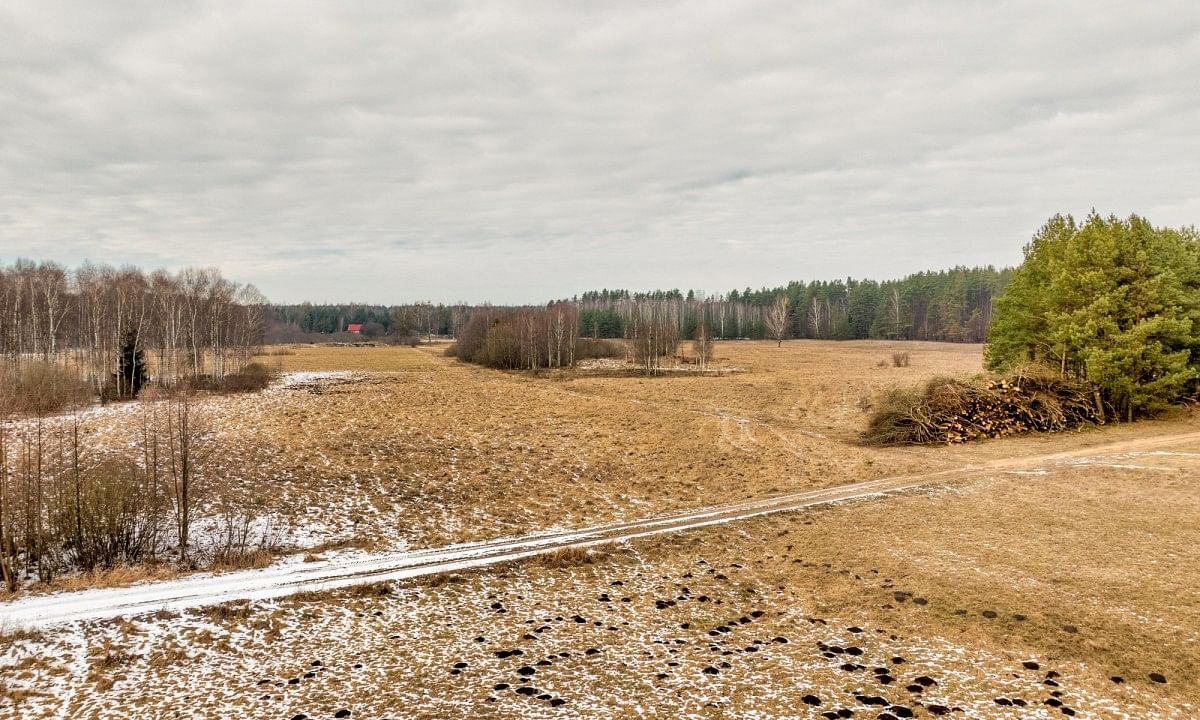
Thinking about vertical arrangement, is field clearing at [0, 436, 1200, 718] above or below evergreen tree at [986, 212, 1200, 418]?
below

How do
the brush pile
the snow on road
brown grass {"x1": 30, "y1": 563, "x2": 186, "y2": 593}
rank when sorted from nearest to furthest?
the snow on road, brown grass {"x1": 30, "y1": 563, "x2": 186, "y2": 593}, the brush pile

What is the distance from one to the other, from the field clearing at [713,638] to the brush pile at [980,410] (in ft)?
47.1

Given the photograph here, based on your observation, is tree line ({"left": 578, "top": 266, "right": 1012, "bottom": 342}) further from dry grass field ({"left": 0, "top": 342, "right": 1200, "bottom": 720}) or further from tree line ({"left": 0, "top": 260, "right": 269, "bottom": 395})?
dry grass field ({"left": 0, "top": 342, "right": 1200, "bottom": 720})

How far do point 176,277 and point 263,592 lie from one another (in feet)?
165

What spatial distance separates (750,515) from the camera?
693 inches

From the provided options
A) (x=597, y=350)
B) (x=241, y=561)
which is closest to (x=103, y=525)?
(x=241, y=561)

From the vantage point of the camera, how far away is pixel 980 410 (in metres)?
30.7

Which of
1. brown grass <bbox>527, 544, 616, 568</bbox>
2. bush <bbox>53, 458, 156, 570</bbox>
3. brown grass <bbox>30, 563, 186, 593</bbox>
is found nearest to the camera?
brown grass <bbox>30, 563, 186, 593</bbox>

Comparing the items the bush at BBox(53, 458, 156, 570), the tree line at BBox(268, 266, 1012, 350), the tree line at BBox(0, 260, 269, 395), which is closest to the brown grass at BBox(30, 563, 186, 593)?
the bush at BBox(53, 458, 156, 570)

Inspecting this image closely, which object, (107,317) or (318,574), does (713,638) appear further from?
(107,317)

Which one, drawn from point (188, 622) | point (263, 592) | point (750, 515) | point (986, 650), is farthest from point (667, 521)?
point (188, 622)

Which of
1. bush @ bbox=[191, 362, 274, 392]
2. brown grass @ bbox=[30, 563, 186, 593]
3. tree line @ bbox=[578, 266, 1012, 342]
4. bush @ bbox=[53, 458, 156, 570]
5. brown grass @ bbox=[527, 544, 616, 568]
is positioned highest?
tree line @ bbox=[578, 266, 1012, 342]

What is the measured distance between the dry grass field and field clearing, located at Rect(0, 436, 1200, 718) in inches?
1.9

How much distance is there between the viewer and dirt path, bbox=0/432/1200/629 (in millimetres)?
10922
